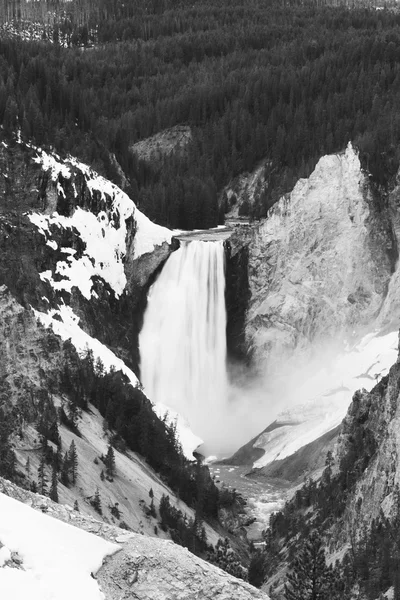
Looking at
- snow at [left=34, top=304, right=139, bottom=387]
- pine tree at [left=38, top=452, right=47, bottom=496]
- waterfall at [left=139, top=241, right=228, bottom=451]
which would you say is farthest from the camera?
waterfall at [left=139, top=241, right=228, bottom=451]

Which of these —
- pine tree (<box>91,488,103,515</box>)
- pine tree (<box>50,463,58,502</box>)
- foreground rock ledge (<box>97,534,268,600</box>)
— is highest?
pine tree (<box>50,463,58,502</box>)

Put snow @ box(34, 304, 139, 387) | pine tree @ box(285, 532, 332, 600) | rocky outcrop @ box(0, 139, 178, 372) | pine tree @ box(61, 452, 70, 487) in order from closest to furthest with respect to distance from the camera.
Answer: pine tree @ box(285, 532, 332, 600) → pine tree @ box(61, 452, 70, 487) → snow @ box(34, 304, 139, 387) → rocky outcrop @ box(0, 139, 178, 372)

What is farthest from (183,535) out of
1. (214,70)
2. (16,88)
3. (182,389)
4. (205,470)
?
(214,70)

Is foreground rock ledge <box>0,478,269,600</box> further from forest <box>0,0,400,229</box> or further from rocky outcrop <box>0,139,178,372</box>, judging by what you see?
forest <box>0,0,400,229</box>

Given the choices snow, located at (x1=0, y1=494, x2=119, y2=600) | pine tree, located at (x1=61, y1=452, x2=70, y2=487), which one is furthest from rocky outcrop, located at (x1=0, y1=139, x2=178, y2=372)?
snow, located at (x1=0, y1=494, x2=119, y2=600)

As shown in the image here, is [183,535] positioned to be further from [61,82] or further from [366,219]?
[61,82]
